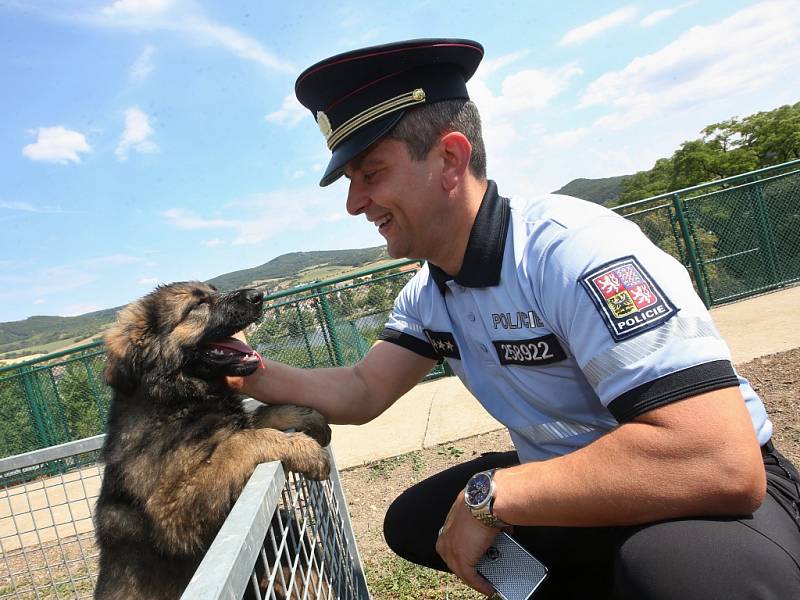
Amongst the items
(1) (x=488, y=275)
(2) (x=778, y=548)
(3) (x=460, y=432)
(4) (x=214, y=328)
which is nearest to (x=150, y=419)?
(4) (x=214, y=328)

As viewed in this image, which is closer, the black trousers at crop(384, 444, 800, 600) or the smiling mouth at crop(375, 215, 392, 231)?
the black trousers at crop(384, 444, 800, 600)

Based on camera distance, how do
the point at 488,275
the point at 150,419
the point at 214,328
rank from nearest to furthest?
the point at 488,275
the point at 150,419
the point at 214,328

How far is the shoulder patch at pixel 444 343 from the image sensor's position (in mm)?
2600

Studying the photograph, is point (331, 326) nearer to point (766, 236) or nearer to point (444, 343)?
point (444, 343)

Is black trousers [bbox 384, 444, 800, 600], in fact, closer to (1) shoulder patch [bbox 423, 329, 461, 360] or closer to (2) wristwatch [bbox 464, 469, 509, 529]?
(2) wristwatch [bbox 464, 469, 509, 529]

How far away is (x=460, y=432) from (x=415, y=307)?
3969 mm

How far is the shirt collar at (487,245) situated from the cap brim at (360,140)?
1.60ft

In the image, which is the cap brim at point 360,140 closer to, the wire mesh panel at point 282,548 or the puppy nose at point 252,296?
the wire mesh panel at point 282,548

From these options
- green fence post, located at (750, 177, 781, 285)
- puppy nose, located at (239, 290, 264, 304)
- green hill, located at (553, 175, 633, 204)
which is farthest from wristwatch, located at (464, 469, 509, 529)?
green hill, located at (553, 175, 633, 204)

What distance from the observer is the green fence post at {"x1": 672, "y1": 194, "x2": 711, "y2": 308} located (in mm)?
10836

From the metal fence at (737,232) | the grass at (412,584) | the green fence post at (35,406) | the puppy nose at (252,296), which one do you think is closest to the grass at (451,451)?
the grass at (412,584)

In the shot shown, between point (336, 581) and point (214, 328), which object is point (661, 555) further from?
point (214, 328)

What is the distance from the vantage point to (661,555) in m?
1.56

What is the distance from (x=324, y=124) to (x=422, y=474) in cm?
403
